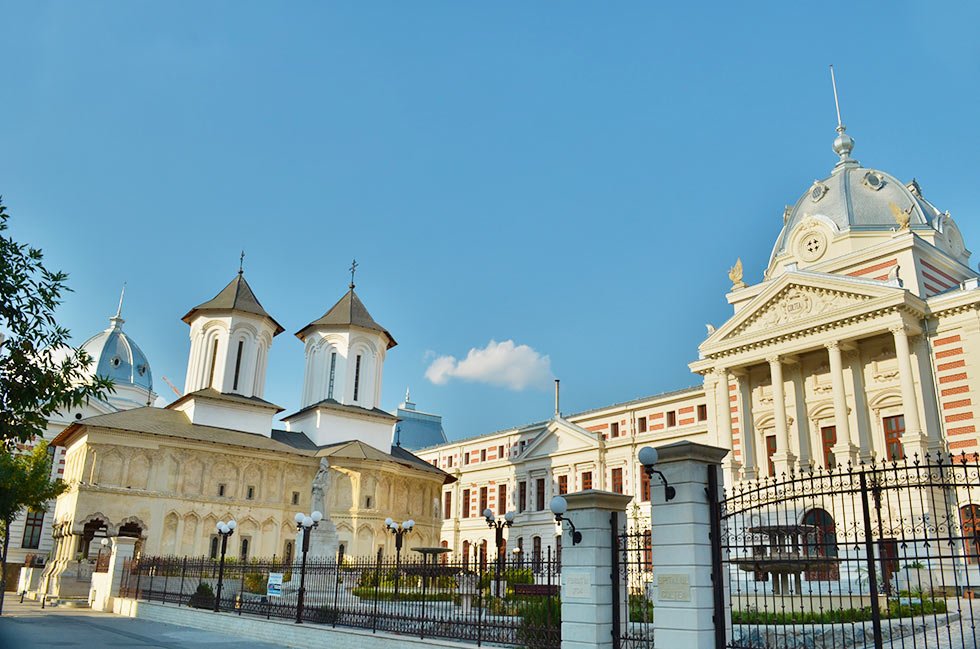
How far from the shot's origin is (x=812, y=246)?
41906mm

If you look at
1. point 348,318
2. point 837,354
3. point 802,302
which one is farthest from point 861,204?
point 348,318

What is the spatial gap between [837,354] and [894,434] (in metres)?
4.34

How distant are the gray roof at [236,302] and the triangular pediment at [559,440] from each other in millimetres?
19760

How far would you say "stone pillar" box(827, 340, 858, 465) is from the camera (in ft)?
111

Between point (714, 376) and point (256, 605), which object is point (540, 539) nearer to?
point (714, 376)

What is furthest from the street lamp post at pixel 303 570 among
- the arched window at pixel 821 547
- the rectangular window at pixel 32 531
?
the rectangular window at pixel 32 531

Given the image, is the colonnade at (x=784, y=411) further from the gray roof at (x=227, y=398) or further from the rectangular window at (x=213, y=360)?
the rectangular window at (x=213, y=360)

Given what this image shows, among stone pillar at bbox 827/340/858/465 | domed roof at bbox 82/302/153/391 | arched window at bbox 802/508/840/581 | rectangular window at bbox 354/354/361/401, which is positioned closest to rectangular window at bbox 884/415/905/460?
stone pillar at bbox 827/340/858/465

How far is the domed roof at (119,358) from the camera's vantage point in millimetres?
67062

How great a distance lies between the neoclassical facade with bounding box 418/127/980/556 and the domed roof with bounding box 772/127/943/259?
0.09m

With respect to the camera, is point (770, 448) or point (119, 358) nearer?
point (770, 448)

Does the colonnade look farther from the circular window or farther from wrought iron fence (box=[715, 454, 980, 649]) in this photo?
wrought iron fence (box=[715, 454, 980, 649])

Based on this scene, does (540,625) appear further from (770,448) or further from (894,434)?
(770,448)

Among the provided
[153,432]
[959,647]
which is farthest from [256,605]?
[153,432]
